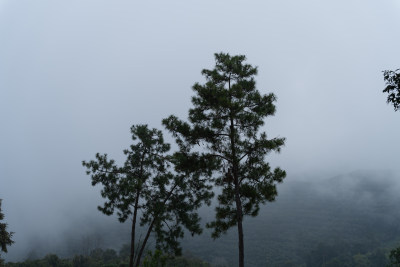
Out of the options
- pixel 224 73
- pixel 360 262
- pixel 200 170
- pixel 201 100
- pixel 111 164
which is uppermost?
pixel 224 73

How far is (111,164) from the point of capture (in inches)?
890

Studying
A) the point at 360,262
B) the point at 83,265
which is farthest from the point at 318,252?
the point at 83,265

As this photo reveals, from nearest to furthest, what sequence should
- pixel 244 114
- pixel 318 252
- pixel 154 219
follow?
pixel 244 114 < pixel 154 219 < pixel 318 252

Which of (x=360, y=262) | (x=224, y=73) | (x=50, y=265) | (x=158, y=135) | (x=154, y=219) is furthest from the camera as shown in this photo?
(x=360, y=262)

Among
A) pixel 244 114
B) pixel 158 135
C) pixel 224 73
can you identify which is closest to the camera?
pixel 244 114

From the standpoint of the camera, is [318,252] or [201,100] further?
[318,252]

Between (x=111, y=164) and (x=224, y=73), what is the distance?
429 inches

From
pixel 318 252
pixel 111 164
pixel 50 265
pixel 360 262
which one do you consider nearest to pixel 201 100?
pixel 111 164

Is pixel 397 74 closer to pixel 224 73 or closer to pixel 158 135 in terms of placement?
pixel 224 73

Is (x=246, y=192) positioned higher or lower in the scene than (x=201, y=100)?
lower

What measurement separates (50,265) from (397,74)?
11459 centimetres

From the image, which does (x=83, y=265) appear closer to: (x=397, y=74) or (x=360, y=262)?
(x=397, y=74)

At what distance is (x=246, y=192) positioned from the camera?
16156mm

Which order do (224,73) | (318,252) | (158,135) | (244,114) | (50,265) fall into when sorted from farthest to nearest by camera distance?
1. (318,252)
2. (50,265)
3. (158,135)
4. (224,73)
5. (244,114)
